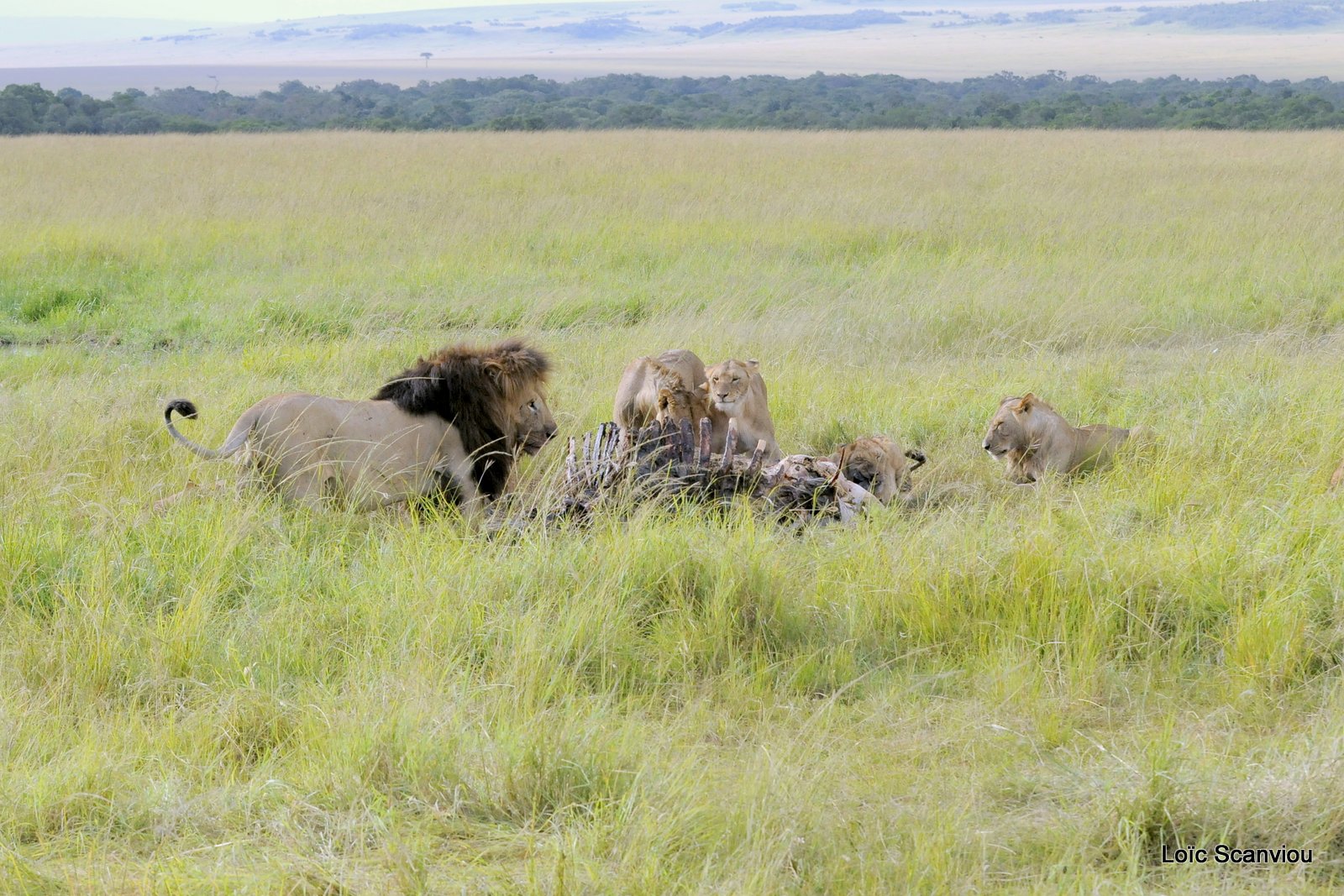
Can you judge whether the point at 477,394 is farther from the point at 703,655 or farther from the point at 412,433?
the point at 703,655

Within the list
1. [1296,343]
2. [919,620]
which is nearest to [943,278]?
[1296,343]

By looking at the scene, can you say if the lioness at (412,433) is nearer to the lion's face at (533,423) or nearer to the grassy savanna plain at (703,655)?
the lion's face at (533,423)

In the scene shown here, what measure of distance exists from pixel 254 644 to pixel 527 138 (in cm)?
2462

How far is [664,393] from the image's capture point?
5191 millimetres

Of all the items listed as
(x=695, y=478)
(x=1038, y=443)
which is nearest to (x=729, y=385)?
(x=695, y=478)

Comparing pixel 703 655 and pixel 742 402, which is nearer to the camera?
pixel 703 655

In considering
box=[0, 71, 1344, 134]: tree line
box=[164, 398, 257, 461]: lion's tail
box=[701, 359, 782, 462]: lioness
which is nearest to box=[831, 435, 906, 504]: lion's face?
box=[701, 359, 782, 462]: lioness

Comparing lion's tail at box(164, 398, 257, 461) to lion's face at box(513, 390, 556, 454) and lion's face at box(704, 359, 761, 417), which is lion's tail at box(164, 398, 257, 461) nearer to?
lion's face at box(513, 390, 556, 454)

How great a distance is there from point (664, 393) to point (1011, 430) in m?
1.51

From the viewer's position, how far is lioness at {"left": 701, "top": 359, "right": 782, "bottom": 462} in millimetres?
5281

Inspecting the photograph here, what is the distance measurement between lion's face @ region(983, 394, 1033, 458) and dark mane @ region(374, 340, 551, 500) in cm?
195

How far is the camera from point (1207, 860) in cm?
273

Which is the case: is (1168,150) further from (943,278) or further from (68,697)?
(68,697)

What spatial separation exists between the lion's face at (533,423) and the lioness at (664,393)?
0.44 meters
